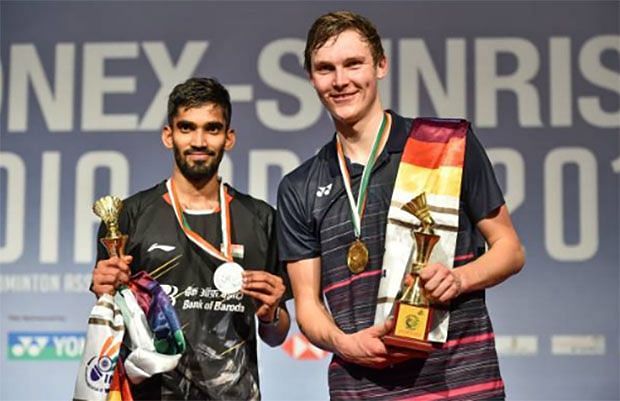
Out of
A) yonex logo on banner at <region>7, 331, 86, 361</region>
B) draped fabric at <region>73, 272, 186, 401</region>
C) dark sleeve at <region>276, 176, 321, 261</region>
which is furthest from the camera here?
yonex logo on banner at <region>7, 331, 86, 361</region>

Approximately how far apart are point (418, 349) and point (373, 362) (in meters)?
0.09

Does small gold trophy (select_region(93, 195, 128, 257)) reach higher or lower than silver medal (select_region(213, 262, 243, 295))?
higher

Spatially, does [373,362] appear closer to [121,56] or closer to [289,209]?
[289,209]

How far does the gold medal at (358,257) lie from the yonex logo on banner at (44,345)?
2235 millimetres

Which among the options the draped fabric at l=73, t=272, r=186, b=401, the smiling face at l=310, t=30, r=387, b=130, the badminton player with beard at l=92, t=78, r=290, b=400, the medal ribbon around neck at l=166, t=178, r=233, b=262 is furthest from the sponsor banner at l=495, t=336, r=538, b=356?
the smiling face at l=310, t=30, r=387, b=130

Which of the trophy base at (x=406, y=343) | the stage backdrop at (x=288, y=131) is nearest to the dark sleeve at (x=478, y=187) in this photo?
the trophy base at (x=406, y=343)

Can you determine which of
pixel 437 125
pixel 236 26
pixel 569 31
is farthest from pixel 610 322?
pixel 437 125

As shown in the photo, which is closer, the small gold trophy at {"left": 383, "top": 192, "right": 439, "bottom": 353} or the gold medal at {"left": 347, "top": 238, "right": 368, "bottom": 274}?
the small gold trophy at {"left": 383, "top": 192, "right": 439, "bottom": 353}

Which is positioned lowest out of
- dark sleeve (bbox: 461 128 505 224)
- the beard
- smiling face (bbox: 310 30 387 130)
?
dark sleeve (bbox: 461 128 505 224)

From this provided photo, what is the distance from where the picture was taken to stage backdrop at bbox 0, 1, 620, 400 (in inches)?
147

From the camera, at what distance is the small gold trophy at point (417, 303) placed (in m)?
1.73

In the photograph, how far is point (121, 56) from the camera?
12.8 feet

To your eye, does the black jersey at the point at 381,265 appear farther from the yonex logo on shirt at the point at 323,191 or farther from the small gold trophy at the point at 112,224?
the small gold trophy at the point at 112,224

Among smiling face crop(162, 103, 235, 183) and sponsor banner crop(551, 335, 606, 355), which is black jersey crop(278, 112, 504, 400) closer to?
smiling face crop(162, 103, 235, 183)
